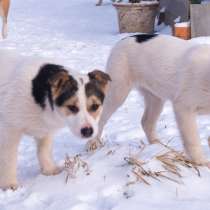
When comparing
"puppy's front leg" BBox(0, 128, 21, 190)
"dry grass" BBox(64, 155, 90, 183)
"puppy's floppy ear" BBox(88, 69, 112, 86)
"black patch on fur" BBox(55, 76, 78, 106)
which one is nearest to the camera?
"black patch on fur" BBox(55, 76, 78, 106)

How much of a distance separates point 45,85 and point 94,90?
1.39 feet

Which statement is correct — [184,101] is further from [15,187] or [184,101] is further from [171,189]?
[15,187]

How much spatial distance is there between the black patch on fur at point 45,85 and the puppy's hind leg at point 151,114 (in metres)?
1.70

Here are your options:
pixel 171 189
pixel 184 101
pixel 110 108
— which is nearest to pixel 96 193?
pixel 171 189

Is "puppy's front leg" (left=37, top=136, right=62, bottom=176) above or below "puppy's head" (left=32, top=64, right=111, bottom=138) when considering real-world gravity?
below

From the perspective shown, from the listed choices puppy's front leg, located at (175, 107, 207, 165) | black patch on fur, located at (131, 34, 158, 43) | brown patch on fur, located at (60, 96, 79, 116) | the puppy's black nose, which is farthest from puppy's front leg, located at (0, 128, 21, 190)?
black patch on fur, located at (131, 34, 158, 43)

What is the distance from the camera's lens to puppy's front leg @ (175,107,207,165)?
15.8 ft

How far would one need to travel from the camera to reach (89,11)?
65.7 ft

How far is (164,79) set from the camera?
17.5 feet

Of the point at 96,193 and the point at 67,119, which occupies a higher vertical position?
the point at 67,119

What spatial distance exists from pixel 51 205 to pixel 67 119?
665 millimetres

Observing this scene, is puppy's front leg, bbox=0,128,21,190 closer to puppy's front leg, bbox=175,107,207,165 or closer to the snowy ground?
the snowy ground

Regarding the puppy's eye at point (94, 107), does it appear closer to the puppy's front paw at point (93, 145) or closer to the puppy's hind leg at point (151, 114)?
the puppy's front paw at point (93, 145)

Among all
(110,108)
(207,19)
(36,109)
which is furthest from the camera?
(207,19)
